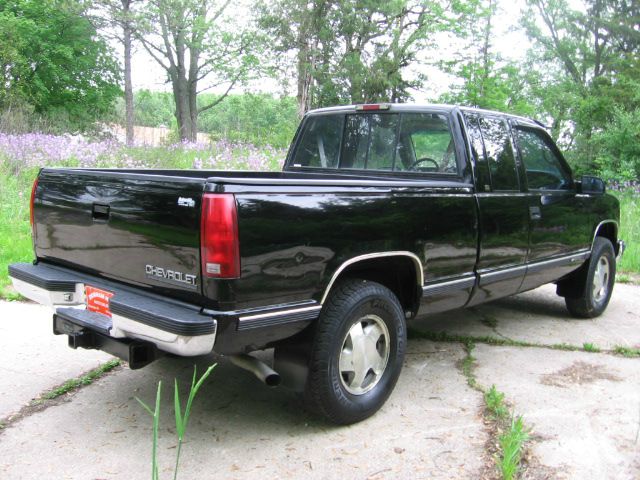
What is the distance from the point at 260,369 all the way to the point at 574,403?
2045mm

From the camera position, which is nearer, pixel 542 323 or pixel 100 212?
pixel 100 212

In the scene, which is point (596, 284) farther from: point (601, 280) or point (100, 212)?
point (100, 212)

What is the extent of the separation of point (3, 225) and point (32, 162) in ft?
8.46

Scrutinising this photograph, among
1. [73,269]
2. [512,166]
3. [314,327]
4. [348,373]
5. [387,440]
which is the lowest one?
[387,440]

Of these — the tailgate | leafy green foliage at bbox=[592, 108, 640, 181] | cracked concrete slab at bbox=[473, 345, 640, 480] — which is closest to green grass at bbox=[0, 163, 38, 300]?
the tailgate

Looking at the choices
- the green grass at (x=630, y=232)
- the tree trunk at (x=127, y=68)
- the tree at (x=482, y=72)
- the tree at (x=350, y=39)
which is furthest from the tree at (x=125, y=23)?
the green grass at (x=630, y=232)

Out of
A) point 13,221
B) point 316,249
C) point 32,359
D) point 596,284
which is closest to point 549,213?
point 596,284

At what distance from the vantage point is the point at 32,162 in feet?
32.4

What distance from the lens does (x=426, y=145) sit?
4.28 meters

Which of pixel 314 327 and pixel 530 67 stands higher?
pixel 530 67

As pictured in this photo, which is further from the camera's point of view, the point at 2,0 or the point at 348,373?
the point at 2,0

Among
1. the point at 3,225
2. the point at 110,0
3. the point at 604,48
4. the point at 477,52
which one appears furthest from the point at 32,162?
the point at 604,48

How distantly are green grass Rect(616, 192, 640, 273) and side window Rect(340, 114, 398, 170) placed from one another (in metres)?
5.27

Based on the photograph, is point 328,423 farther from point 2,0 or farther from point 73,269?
point 2,0
